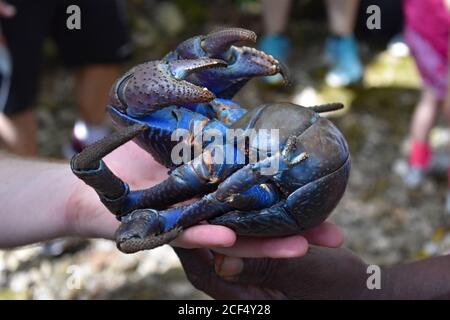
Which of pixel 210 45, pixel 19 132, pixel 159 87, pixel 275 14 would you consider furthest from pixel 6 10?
pixel 159 87

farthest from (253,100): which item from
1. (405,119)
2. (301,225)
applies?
(301,225)

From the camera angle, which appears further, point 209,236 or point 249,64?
point 249,64

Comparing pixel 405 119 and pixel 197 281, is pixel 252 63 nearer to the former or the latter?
pixel 197 281

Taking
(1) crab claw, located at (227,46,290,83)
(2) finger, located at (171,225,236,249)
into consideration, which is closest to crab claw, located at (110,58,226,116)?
(1) crab claw, located at (227,46,290,83)

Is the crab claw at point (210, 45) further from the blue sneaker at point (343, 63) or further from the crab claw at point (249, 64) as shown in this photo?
the blue sneaker at point (343, 63)

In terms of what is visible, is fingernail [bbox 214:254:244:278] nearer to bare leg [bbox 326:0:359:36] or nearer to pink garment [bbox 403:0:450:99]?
pink garment [bbox 403:0:450:99]

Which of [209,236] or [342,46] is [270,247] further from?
[342,46]
